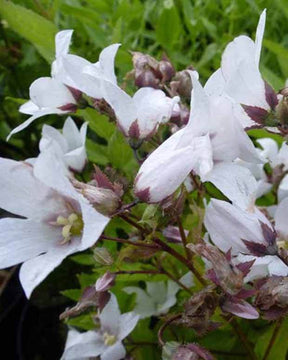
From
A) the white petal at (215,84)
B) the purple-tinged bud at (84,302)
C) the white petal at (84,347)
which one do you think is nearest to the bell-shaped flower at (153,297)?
the white petal at (84,347)

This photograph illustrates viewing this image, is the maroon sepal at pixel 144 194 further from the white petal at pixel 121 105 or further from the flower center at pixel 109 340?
the flower center at pixel 109 340

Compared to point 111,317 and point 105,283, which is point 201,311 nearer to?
point 105,283

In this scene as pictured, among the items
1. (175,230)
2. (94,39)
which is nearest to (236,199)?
(175,230)

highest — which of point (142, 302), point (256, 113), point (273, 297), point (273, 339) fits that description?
point (256, 113)

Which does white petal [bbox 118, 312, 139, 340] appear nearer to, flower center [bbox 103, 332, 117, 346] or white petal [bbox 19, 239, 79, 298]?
flower center [bbox 103, 332, 117, 346]

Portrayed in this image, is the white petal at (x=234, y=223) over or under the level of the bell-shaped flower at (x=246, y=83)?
under

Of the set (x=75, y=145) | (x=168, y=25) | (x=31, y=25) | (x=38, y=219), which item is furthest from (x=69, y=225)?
(x=168, y=25)
